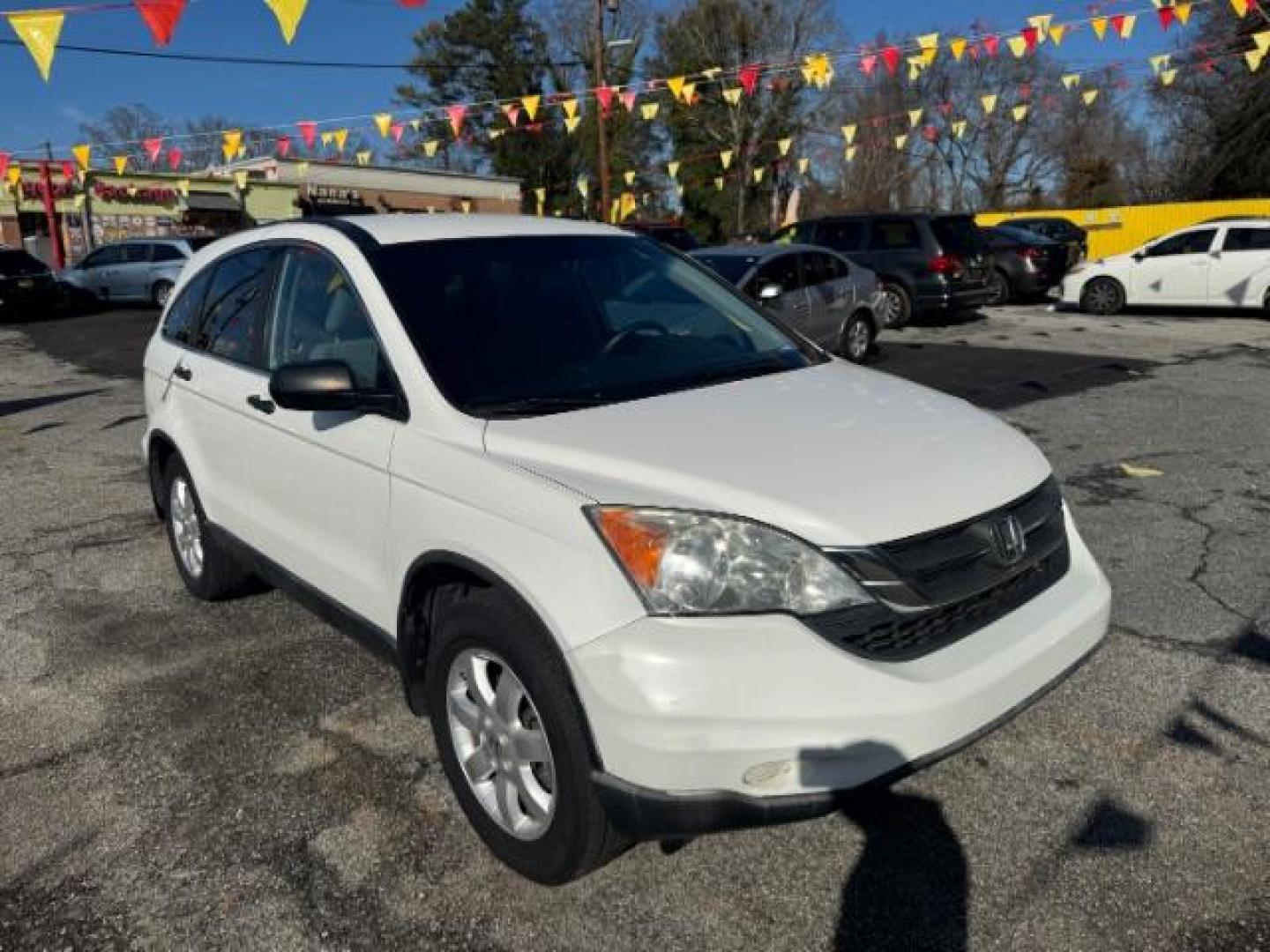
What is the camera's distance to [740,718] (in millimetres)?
2072

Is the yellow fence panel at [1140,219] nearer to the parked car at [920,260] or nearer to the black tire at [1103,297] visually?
the black tire at [1103,297]

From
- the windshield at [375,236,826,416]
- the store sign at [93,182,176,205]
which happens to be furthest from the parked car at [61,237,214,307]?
the windshield at [375,236,826,416]

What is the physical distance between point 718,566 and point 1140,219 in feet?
96.3

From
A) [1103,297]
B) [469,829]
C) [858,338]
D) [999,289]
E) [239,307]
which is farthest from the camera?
[1103,297]

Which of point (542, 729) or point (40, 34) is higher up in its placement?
point (40, 34)

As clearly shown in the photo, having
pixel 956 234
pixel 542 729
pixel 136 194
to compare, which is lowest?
pixel 542 729

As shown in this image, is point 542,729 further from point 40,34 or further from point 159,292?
point 159,292

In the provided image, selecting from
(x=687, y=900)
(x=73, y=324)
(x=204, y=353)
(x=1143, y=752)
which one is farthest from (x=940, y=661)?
(x=73, y=324)

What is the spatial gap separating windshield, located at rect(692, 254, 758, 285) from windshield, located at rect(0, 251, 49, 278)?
52.8 ft

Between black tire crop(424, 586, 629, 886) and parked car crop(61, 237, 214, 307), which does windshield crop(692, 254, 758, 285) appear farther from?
parked car crop(61, 237, 214, 307)

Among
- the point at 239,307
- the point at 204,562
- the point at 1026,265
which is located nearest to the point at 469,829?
the point at 204,562

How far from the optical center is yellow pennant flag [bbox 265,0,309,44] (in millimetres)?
8359

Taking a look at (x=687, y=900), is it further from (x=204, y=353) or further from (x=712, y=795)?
(x=204, y=353)

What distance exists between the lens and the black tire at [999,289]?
1538cm
